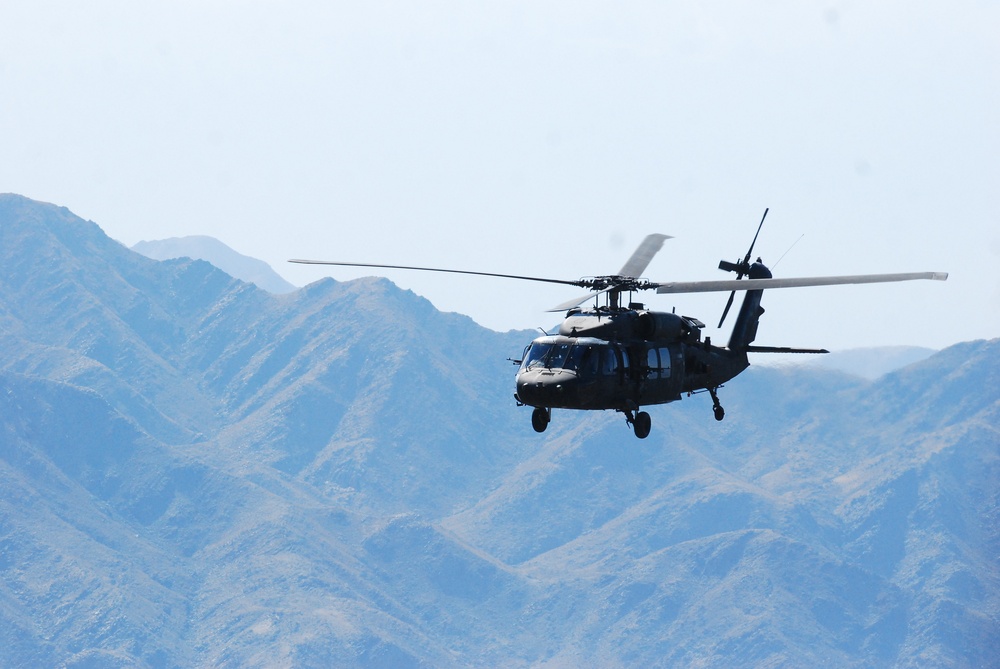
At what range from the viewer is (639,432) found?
6103 centimetres

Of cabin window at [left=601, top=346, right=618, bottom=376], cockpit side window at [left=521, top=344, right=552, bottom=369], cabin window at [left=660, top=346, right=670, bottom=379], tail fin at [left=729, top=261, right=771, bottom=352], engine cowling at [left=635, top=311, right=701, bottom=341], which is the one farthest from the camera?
tail fin at [left=729, top=261, right=771, bottom=352]

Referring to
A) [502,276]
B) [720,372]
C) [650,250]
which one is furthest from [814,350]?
[502,276]

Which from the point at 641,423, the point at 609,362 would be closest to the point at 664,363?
the point at 641,423

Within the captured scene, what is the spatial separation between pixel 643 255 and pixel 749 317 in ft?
21.8

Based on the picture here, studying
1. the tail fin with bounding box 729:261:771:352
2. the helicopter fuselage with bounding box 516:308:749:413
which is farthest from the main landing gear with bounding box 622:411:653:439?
the tail fin with bounding box 729:261:771:352

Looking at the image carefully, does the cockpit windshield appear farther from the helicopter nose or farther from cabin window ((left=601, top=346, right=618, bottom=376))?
the helicopter nose

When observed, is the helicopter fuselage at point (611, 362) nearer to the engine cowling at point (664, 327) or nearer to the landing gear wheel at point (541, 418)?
the engine cowling at point (664, 327)

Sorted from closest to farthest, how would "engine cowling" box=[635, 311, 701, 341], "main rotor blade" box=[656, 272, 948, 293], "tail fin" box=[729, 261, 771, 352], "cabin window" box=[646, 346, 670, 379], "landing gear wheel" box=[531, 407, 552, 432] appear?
"main rotor blade" box=[656, 272, 948, 293], "landing gear wheel" box=[531, 407, 552, 432], "cabin window" box=[646, 346, 670, 379], "engine cowling" box=[635, 311, 701, 341], "tail fin" box=[729, 261, 771, 352]

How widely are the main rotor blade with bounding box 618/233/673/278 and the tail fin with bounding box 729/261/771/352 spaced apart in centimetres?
444

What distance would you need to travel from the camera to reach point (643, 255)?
7075cm

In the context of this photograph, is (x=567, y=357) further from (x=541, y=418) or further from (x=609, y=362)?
(x=541, y=418)

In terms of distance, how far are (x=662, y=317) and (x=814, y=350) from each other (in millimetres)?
6373

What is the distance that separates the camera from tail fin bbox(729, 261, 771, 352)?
7256cm

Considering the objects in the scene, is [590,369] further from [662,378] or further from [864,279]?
[864,279]
